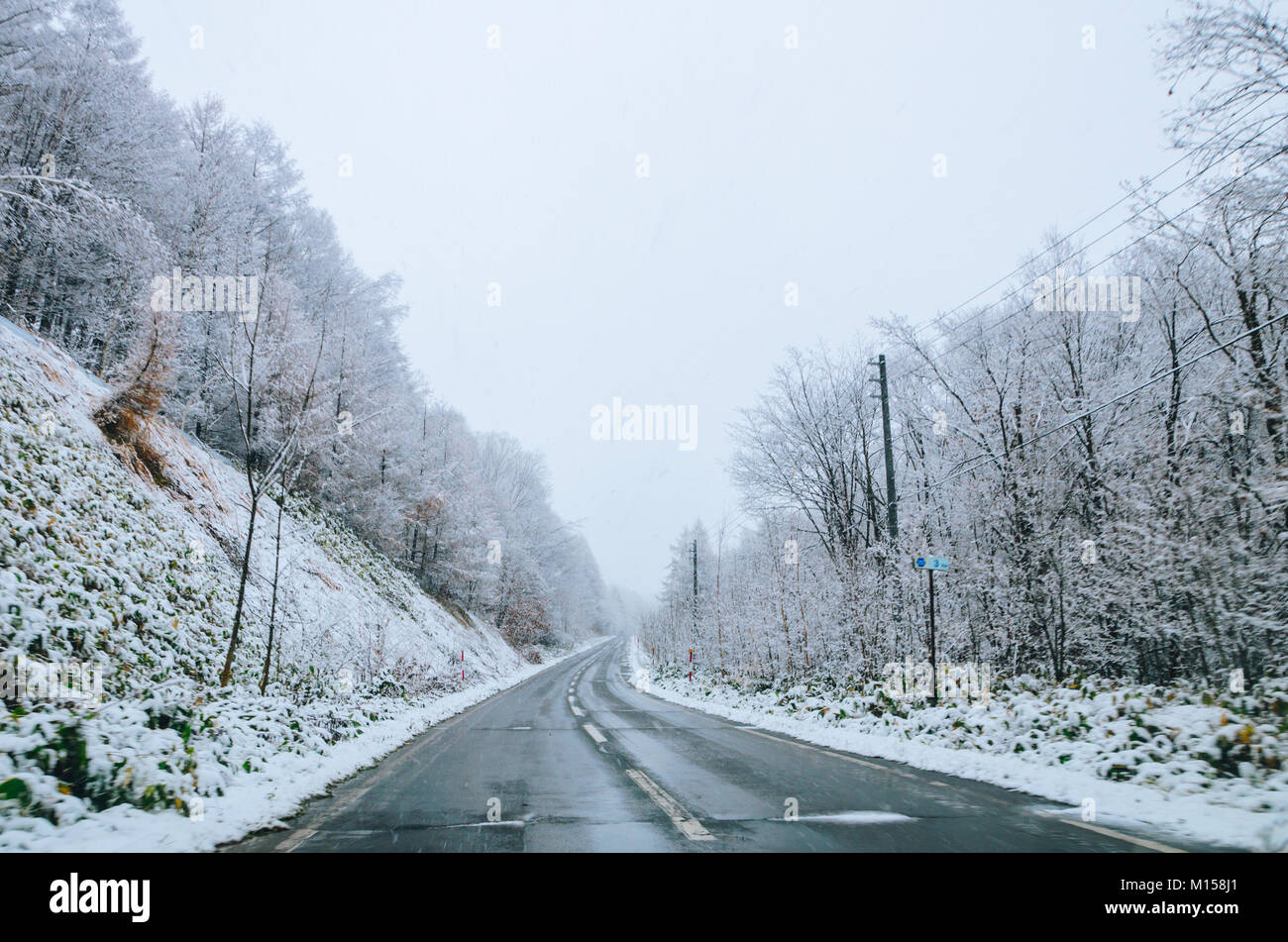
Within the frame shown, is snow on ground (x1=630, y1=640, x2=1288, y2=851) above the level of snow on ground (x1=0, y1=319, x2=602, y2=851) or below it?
below

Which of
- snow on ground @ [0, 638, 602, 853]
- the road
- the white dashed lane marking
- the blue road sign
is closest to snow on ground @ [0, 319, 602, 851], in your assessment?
snow on ground @ [0, 638, 602, 853]

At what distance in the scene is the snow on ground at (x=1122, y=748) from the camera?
569cm

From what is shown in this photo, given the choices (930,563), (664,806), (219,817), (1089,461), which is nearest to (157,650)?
(219,817)

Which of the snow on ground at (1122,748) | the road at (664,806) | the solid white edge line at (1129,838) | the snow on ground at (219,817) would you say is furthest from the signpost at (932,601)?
the snow on ground at (219,817)

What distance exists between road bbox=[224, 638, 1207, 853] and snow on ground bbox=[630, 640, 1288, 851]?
1.74 ft

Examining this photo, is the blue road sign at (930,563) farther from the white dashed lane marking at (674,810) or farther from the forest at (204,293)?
the forest at (204,293)

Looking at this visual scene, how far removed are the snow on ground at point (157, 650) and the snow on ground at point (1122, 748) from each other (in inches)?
295

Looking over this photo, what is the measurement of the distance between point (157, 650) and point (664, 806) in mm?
8890

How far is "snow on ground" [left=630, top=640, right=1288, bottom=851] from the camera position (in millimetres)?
5691

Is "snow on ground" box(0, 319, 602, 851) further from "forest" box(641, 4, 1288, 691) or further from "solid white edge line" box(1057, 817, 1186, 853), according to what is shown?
"forest" box(641, 4, 1288, 691)

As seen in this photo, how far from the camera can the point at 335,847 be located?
4.88 metres

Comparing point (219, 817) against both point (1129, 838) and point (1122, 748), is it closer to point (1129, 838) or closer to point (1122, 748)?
point (1129, 838)
